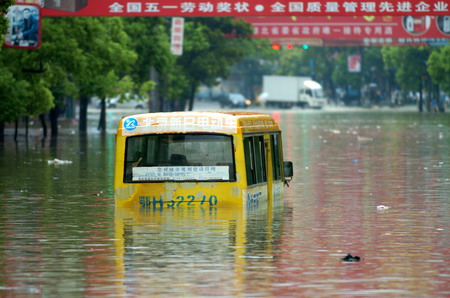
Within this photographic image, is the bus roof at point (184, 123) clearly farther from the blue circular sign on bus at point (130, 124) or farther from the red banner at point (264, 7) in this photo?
the red banner at point (264, 7)

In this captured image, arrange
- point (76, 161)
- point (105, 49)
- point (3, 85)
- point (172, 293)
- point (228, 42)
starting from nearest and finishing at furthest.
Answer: point (172, 293) → point (76, 161) → point (3, 85) → point (105, 49) → point (228, 42)

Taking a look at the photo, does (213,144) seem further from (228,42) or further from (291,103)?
(291,103)

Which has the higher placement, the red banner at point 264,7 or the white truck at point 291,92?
the red banner at point 264,7

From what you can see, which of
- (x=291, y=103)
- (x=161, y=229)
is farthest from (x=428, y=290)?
(x=291, y=103)

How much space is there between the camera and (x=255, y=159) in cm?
2184

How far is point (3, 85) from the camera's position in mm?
43875

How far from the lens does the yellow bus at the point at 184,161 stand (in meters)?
20.8

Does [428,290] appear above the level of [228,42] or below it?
below

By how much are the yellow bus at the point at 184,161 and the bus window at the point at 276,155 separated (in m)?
2.15

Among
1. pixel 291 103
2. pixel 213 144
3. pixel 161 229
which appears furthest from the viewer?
pixel 291 103

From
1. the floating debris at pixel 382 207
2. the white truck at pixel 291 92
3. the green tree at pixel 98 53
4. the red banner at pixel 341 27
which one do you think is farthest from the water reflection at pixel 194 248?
the white truck at pixel 291 92

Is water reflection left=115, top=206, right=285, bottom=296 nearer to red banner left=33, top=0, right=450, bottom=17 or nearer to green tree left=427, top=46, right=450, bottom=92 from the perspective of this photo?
red banner left=33, top=0, right=450, bottom=17

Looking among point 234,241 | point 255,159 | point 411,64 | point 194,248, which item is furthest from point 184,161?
point 411,64

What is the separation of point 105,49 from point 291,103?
98225mm
